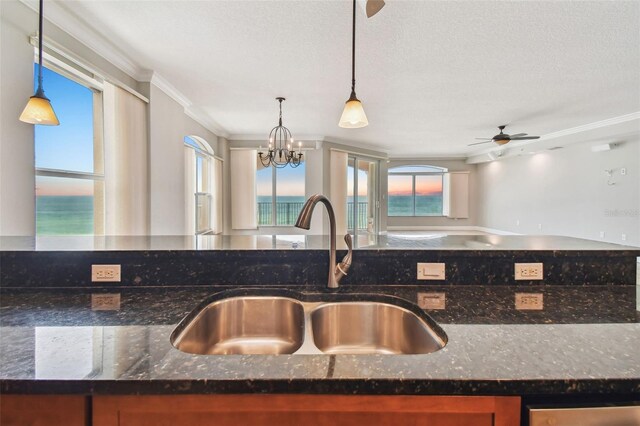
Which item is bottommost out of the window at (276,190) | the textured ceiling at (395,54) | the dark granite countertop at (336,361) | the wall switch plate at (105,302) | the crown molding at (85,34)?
→ the dark granite countertop at (336,361)

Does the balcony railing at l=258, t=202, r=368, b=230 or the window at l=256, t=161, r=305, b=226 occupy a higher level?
the window at l=256, t=161, r=305, b=226

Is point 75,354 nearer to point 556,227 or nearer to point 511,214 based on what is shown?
point 556,227

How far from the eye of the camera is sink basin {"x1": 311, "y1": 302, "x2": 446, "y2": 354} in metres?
1.09

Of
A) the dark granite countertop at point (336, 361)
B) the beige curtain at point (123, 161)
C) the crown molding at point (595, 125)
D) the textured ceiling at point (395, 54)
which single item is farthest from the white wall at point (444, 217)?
the dark granite countertop at point (336, 361)

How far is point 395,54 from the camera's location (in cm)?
268

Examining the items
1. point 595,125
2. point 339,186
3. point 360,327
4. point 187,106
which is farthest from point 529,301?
point 595,125

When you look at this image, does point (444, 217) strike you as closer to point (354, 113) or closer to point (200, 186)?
point (200, 186)

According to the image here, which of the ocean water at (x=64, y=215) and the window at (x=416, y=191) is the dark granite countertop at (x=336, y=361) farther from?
the window at (x=416, y=191)

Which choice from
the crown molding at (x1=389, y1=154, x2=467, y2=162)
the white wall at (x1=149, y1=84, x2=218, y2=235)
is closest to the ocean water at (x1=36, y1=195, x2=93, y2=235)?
the white wall at (x1=149, y1=84, x2=218, y2=235)

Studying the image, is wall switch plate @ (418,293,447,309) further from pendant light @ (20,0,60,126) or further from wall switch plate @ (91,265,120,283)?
pendant light @ (20,0,60,126)

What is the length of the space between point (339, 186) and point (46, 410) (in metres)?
6.13

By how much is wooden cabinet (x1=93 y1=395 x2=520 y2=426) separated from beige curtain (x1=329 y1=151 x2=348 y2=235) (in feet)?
19.0

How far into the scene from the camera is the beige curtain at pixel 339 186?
6.48 m

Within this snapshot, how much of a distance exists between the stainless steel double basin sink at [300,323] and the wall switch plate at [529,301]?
0.38m
